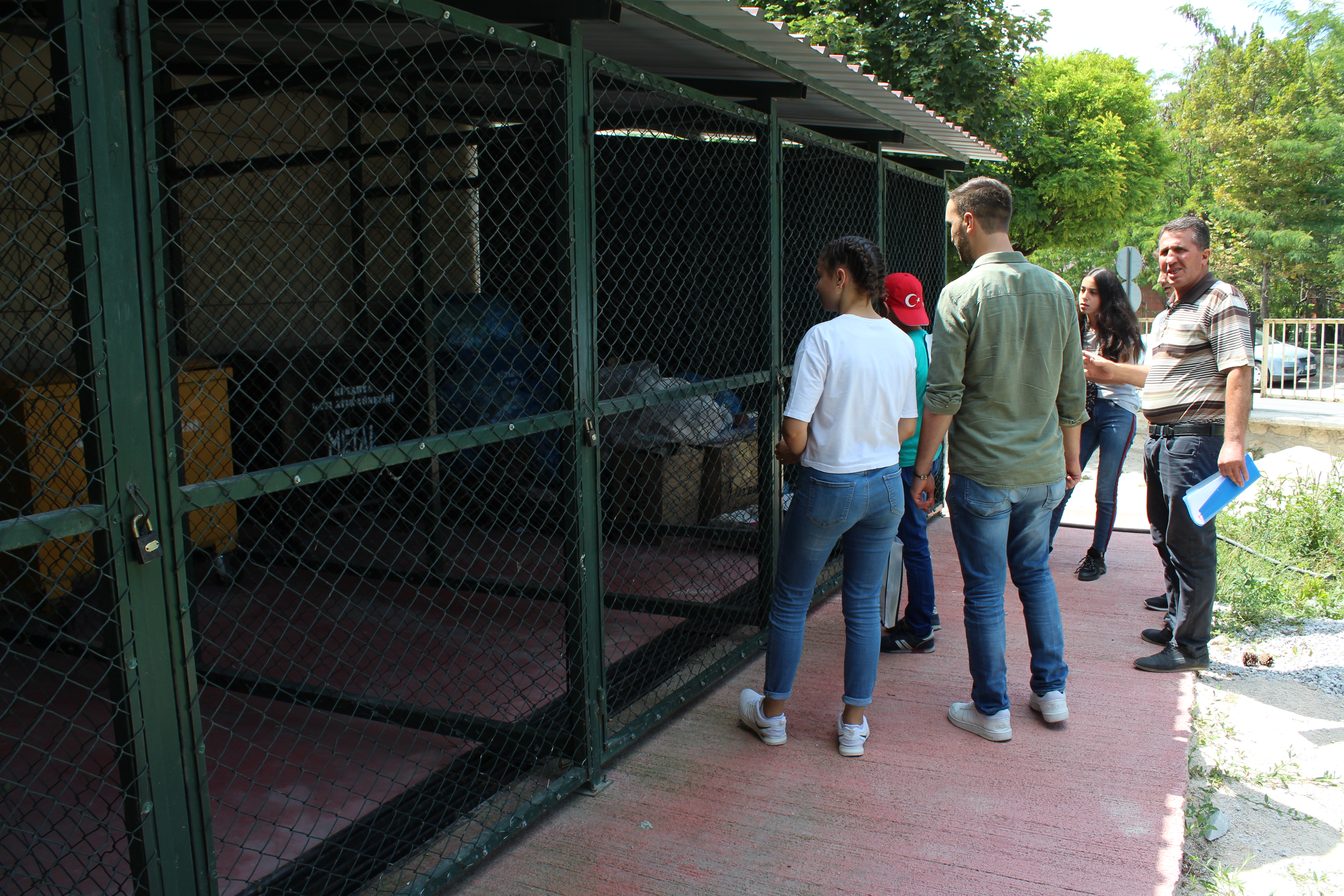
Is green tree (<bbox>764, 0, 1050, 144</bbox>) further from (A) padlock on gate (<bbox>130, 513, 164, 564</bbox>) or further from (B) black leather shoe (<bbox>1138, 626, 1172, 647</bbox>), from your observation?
(A) padlock on gate (<bbox>130, 513, 164, 564</bbox>)

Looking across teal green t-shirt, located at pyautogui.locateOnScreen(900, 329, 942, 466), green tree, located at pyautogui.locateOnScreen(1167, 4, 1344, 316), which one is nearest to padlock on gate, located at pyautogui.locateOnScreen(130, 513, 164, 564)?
teal green t-shirt, located at pyautogui.locateOnScreen(900, 329, 942, 466)

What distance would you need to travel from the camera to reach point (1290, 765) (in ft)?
11.8

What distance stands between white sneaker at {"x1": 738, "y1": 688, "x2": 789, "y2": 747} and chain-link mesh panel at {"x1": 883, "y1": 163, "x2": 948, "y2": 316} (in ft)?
11.1

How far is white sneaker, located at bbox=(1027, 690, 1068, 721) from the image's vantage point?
141 inches

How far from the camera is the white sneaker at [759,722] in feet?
11.4

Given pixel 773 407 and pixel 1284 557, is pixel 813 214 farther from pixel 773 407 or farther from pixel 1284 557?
pixel 1284 557

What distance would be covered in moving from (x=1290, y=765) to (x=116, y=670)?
3895 mm

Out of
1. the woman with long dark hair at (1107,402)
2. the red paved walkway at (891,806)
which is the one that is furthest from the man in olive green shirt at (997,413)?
the woman with long dark hair at (1107,402)

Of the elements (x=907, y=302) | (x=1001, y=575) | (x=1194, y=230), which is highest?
(x=1194, y=230)

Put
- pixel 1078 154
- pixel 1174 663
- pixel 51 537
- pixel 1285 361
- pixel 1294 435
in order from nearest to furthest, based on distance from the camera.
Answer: pixel 51 537 < pixel 1174 663 < pixel 1294 435 < pixel 1078 154 < pixel 1285 361

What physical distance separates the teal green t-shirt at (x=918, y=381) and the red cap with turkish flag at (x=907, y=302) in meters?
0.06

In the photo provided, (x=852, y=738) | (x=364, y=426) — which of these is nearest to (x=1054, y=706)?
(x=852, y=738)

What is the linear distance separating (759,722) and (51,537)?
2.45 metres

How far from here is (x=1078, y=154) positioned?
15891 millimetres
